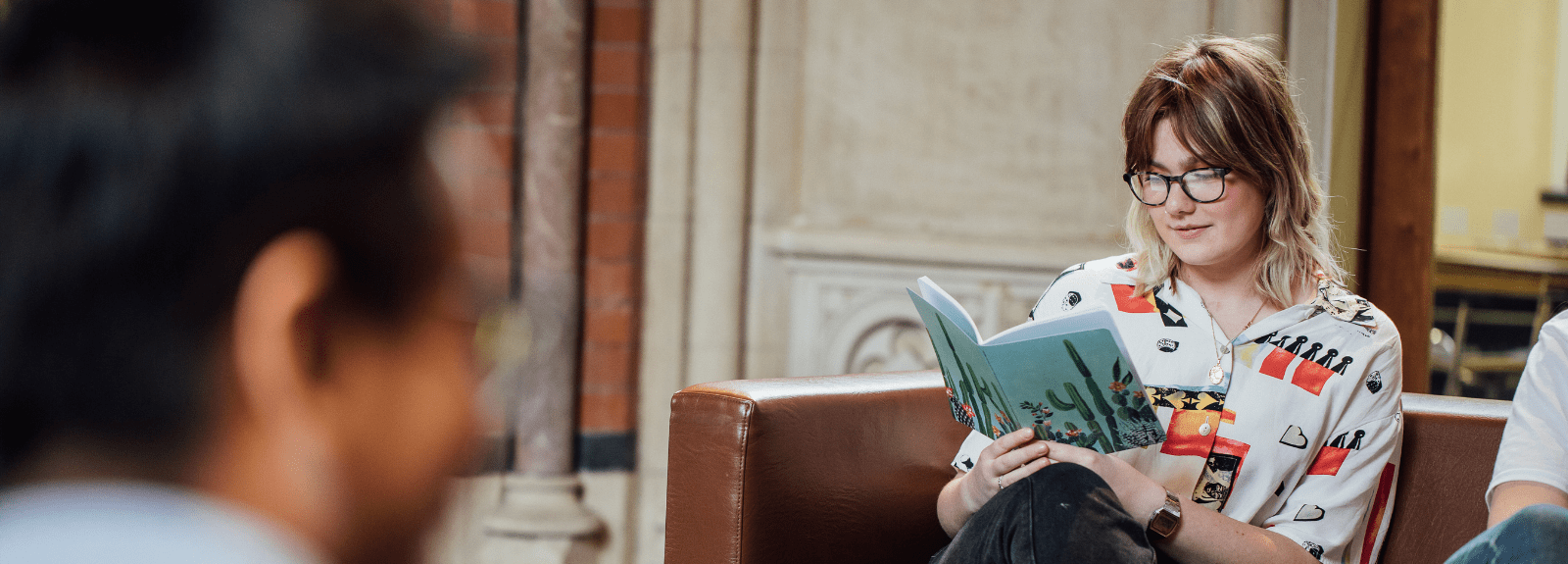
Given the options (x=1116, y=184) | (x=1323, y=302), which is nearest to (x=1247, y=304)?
(x=1323, y=302)

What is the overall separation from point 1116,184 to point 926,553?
1.34 m

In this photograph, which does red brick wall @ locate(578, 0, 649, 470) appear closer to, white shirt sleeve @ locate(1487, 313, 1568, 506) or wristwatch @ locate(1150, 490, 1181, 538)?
wristwatch @ locate(1150, 490, 1181, 538)

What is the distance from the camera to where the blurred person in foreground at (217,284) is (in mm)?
222

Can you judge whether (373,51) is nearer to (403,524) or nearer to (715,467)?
(403,524)

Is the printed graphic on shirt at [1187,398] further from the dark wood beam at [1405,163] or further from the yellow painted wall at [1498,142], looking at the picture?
the yellow painted wall at [1498,142]

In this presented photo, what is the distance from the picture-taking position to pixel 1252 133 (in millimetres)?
1344

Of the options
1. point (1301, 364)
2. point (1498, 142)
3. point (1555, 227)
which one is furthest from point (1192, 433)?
Answer: point (1555, 227)

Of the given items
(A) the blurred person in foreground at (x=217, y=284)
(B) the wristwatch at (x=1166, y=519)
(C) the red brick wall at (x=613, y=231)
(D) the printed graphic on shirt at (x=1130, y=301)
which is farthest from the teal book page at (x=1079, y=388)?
(C) the red brick wall at (x=613, y=231)

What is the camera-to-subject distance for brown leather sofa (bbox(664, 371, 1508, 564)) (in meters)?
1.35

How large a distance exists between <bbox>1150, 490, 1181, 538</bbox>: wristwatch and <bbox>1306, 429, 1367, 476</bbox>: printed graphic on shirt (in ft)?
0.72

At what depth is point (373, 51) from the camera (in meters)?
0.25

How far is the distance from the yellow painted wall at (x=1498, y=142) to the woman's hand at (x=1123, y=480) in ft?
15.8

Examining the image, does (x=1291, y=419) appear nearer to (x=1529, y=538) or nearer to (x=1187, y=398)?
(x=1187, y=398)

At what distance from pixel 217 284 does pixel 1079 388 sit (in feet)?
3.18
